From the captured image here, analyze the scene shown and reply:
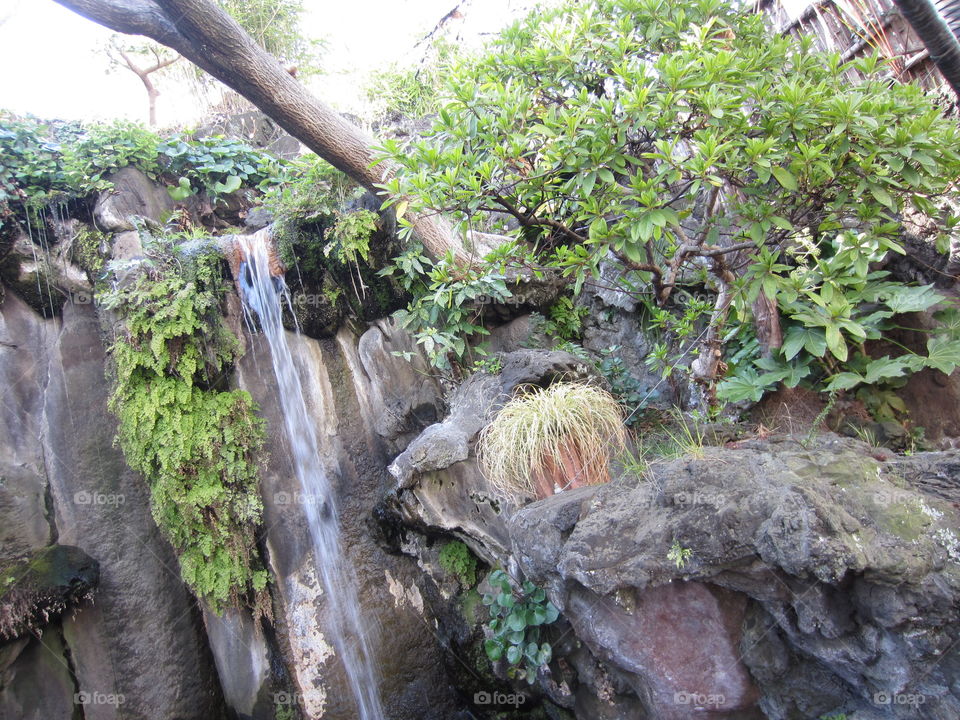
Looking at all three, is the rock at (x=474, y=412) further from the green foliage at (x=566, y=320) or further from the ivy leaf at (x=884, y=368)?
the ivy leaf at (x=884, y=368)

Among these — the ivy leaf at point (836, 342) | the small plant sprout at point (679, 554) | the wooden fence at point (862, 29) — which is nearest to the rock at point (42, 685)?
the small plant sprout at point (679, 554)

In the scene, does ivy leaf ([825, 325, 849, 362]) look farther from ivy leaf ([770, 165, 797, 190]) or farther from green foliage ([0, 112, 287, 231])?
green foliage ([0, 112, 287, 231])

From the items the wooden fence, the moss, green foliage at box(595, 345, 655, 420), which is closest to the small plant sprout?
green foliage at box(595, 345, 655, 420)

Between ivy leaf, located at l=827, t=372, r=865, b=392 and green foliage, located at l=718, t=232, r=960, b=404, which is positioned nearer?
green foliage, located at l=718, t=232, r=960, b=404

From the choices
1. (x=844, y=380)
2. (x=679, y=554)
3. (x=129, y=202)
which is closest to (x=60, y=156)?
(x=129, y=202)

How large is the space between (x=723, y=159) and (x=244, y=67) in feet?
12.1

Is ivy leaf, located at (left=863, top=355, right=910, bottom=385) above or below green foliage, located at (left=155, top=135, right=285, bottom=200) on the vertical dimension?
below

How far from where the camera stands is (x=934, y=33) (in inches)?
84.9

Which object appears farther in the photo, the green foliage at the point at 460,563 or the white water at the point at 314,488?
the white water at the point at 314,488

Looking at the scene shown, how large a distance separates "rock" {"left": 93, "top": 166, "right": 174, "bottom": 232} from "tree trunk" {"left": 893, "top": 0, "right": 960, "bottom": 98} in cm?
621

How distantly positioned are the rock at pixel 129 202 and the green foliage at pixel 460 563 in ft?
14.9

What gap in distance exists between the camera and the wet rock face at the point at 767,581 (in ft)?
7.13

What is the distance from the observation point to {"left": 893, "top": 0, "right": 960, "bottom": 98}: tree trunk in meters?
2.05

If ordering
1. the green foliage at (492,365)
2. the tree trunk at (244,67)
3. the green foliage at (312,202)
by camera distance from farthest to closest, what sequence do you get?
the green foliage at (312,202) → the green foliage at (492,365) → the tree trunk at (244,67)
